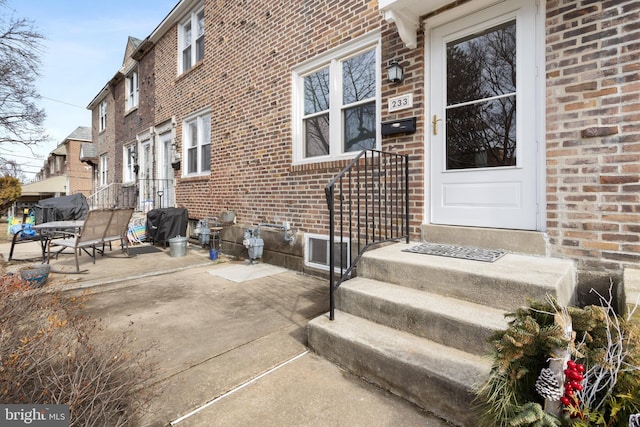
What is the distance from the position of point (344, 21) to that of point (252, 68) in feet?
6.89

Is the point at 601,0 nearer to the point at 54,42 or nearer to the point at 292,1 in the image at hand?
the point at 292,1

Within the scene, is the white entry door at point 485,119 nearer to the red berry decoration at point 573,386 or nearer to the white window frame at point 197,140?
the red berry decoration at point 573,386

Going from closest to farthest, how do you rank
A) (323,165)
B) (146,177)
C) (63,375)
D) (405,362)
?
(63,375) → (405,362) → (323,165) → (146,177)

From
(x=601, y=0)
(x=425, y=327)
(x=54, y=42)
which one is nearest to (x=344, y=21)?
(x=601, y=0)

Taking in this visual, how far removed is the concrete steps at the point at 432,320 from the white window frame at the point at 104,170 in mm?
14372

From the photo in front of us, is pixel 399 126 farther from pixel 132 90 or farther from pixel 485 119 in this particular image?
pixel 132 90

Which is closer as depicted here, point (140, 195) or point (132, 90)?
point (140, 195)

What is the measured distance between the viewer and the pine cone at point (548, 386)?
1147 millimetres

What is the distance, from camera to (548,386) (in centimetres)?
117

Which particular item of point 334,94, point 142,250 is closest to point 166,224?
point 142,250

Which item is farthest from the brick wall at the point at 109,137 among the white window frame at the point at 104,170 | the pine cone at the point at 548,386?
the pine cone at the point at 548,386

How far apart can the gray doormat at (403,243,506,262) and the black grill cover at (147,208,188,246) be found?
5769mm

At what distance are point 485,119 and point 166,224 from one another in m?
6.47

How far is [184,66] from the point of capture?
806 centimetres
